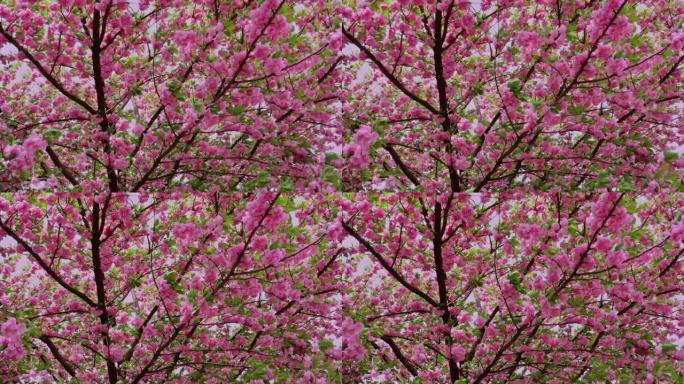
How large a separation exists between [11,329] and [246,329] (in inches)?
76.5

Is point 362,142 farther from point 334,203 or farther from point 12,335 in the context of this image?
point 12,335

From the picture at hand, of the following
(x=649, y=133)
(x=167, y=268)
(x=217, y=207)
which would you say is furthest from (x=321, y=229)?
(x=649, y=133)

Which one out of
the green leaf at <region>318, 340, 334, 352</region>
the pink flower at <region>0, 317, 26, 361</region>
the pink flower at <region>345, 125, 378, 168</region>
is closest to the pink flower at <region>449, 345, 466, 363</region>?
→ the green leaf at <region>318, 340, 334, 352</region>

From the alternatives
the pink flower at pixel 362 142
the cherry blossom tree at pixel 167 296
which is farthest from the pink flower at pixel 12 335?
the pink flower at pixel 362 142

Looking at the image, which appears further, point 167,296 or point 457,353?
point 457,353

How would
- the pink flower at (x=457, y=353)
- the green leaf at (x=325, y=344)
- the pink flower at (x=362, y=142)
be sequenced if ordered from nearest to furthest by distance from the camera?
the pink flower at (x=362, y=142), the pink flower at (x=457, y=353), the green leaf at (x=325, y=344)

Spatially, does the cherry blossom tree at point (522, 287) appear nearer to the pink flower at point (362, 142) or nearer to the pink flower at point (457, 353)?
the pink flower at point (457, 353)

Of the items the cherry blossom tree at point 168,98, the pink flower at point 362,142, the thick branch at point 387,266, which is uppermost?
→ the cherry blossom tree at point 168,98

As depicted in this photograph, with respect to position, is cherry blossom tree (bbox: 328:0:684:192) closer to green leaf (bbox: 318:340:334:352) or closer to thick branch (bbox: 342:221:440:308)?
thick branch (bbox: 342:221:440:308)

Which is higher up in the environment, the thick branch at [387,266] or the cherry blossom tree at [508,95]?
the cherry blossom tree at [508,95]

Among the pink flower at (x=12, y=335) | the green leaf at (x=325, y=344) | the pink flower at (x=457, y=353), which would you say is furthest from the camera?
the green leaf at (x=325, y=344)

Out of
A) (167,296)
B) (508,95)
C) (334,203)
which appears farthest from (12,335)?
(508,95)

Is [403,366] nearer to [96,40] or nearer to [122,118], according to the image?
Result: [122,118]

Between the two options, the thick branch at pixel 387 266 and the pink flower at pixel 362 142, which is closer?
the pink flower at pixel 362 142
